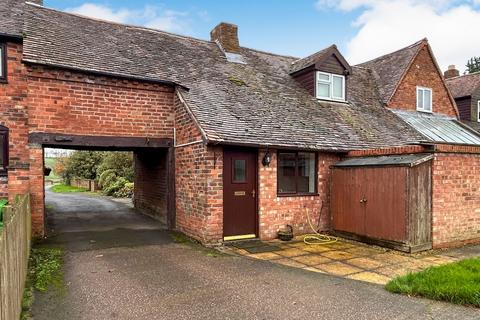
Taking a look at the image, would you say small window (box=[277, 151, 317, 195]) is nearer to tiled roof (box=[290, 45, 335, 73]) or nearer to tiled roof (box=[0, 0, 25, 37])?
tiled roof (box=[290, 45, 335, 73])

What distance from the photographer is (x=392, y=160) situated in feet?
30.6

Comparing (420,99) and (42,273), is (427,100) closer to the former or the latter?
(420,99)

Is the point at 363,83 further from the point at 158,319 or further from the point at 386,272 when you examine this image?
the point at 158,319

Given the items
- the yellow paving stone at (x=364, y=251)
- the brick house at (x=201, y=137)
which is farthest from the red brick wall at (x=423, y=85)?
the yellow paving stone at (x=364, y=251)

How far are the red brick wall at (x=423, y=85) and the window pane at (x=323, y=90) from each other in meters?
3.73

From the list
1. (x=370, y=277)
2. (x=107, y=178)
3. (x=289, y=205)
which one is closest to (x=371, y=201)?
(x=289, y=205)

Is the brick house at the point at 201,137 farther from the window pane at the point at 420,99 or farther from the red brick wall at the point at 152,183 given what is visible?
the window pane at the point at 420,99

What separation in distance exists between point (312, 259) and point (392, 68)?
1365cm

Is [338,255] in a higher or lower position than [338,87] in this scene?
lower

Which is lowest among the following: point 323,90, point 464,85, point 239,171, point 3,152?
point 239,171

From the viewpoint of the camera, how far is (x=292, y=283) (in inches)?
253

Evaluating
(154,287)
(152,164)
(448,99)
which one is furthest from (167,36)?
(448,99)

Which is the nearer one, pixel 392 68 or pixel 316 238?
pixel 316 238

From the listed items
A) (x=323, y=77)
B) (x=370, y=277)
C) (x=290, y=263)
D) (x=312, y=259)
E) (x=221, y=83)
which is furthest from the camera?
(x=323, y=77)
